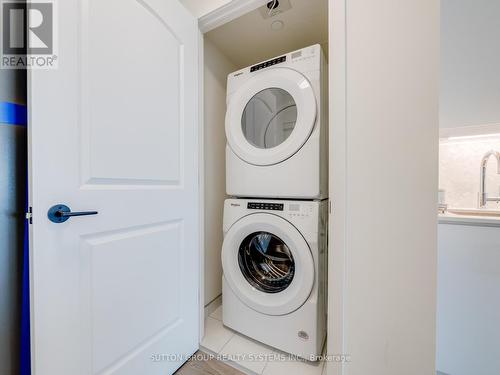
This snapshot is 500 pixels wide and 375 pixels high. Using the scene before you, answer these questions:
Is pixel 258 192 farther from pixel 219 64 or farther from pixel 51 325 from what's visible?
pixel 219 64

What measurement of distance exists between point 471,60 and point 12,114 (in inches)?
82.5

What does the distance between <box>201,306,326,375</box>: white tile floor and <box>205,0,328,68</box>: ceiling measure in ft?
6.57

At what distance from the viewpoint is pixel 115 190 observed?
74 cm

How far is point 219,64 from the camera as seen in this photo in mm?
1575

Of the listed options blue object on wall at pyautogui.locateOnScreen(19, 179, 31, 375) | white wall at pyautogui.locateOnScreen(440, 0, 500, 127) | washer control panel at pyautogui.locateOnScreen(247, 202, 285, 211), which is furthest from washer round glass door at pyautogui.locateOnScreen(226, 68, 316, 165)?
blue object on wall at pyautogui.locateOnScreen(19, 179, 31, 375)

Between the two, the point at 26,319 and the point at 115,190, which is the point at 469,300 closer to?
the point at 115,190

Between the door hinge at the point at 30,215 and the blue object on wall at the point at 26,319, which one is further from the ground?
the door hinge at the point at 30,215

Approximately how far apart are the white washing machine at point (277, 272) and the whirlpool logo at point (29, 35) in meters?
0.93

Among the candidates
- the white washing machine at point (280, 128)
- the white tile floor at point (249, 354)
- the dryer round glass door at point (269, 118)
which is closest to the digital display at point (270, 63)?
the white washing machine at point (280, 128)

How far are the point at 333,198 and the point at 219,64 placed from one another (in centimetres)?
146

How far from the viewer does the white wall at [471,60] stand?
2.63ft

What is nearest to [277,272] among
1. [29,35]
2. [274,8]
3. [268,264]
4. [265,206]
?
[268,264]

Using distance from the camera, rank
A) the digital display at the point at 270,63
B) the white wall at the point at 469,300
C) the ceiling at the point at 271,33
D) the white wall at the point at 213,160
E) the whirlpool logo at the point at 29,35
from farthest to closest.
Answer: the white wall at the point at 213,160 < the ceiling at the point at 271,33 < the digital display at the point at 270,63 < the white wall at the point at 469,300 < the whirlpool logo at the point at 29,35

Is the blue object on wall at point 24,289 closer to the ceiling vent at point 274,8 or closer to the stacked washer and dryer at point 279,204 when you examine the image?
the stacked washer and dryer at point 279,204
